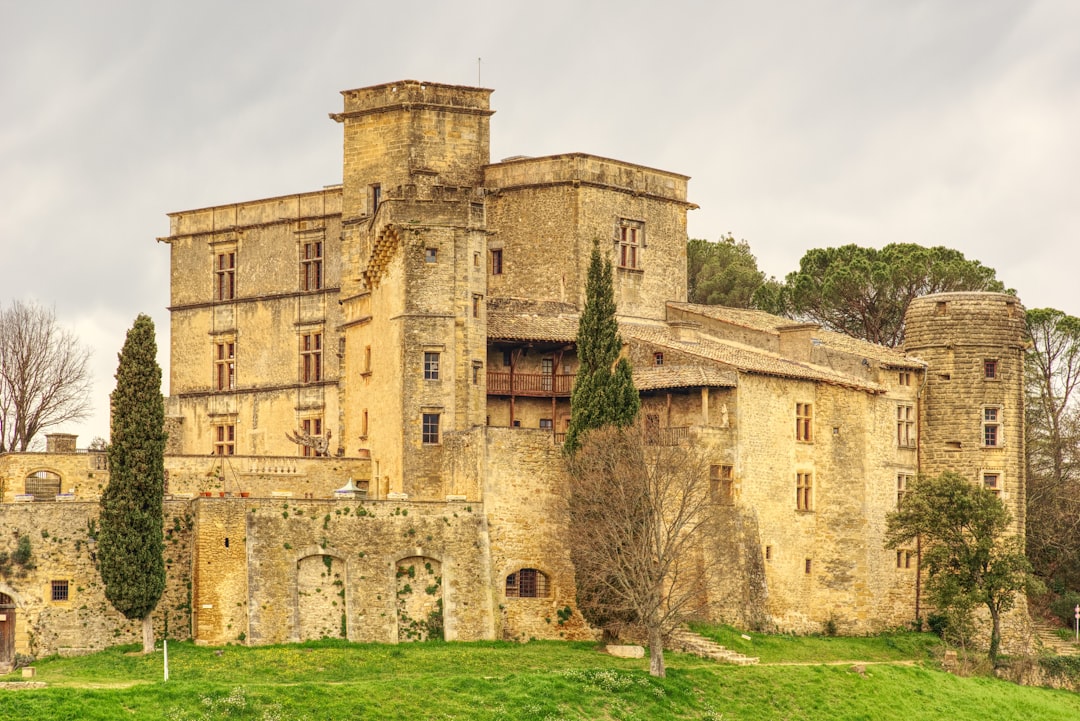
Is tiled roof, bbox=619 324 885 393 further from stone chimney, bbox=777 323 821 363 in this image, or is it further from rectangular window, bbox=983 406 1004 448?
rectangular window, bbox=983 406 1004 448

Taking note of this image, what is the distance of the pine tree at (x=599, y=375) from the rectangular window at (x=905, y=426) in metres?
13.2

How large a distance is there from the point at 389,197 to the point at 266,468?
9.37 meters

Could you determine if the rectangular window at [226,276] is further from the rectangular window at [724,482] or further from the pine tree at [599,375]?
the rectangular window at [724,482]

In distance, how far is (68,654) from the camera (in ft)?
175

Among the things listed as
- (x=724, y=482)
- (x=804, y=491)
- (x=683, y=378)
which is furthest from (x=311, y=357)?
(x=804, y=491)

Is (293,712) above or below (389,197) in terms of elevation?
below

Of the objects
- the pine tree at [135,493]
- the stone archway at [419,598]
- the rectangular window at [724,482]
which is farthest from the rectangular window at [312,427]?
the pine tree at [135,493]

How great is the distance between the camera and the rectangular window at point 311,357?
73938 mm

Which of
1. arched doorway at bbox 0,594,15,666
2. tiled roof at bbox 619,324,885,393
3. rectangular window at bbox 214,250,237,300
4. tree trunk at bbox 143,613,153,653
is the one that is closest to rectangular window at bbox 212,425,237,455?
rectangular window at bbox 214,250,237,300

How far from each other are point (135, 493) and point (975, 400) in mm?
30035

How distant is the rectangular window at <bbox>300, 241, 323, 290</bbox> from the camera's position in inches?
2936

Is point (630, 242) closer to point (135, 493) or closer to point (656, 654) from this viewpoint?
point (656, 654)

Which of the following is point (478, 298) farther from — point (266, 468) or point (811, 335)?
point (811, 335)

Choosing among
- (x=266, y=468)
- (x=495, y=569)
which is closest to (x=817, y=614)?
(x=495, y=569)
